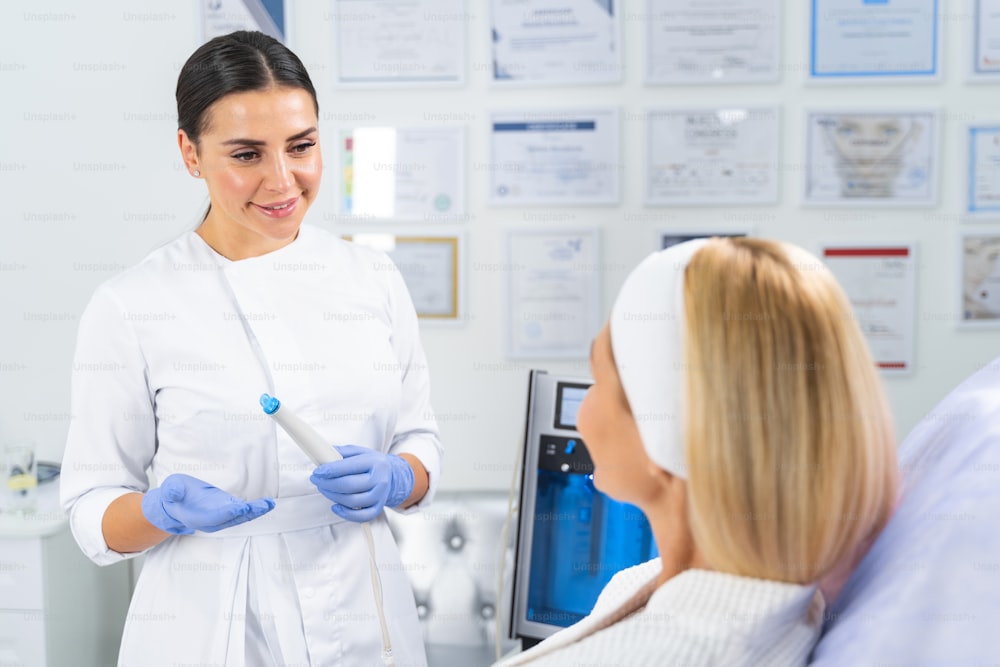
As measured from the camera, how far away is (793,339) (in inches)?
28.4

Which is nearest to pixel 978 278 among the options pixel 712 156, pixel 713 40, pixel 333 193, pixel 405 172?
pixel 712 156

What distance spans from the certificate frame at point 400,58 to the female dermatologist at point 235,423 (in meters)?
0.89

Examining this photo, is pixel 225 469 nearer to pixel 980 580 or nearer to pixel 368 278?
pixel 368 278

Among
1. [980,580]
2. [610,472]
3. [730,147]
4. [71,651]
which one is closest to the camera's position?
[980,580]

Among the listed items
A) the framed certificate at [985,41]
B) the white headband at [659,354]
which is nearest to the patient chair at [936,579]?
the white headband at [659,354]

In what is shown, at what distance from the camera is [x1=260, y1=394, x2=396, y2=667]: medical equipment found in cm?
129

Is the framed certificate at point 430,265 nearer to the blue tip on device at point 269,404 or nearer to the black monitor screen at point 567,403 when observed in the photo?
the black monitor screen at point 567,403

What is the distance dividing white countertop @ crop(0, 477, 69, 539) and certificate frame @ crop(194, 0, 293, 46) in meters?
1.25

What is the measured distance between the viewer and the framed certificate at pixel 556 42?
7.54 feet

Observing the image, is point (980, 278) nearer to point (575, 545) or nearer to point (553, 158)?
point (553, 158)

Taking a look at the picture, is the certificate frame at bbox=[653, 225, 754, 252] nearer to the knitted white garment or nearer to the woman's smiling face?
the woman's smiling face

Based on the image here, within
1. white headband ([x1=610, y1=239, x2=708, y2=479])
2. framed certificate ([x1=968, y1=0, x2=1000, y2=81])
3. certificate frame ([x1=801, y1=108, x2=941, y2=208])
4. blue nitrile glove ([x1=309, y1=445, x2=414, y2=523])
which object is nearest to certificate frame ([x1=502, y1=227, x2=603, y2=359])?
certificate frame ([x1=801, y1=108, x2=941, y2=208])

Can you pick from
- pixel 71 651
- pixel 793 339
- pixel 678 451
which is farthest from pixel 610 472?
pixel 71 651

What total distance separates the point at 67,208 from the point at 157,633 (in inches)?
56.9
